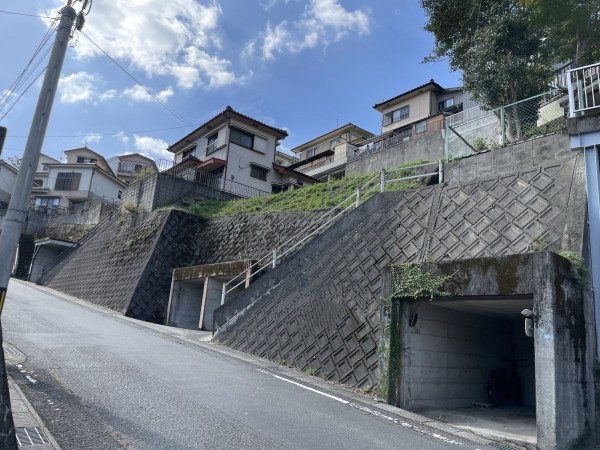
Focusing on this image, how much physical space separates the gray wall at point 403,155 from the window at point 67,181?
110ft

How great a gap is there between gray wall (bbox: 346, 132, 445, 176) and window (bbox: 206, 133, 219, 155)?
13168mm

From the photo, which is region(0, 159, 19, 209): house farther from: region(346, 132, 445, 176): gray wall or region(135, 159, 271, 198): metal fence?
region(346, 132, 445, 176): gray wall

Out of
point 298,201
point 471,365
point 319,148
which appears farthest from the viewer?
point 319,148

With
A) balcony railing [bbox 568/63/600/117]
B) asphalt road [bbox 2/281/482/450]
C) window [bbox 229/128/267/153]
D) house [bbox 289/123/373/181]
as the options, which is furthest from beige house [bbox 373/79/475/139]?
asphalt road [bbox 2/281/482/450]

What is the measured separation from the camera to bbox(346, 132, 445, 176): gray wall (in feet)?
67.0

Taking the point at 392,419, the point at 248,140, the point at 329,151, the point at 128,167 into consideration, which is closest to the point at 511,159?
the point at 392,419

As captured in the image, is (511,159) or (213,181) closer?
(511,159)

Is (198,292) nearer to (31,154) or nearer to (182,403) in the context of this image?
(182,403)

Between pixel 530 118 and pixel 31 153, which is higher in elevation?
pixel 530 118

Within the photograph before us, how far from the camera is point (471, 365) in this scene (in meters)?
9.70

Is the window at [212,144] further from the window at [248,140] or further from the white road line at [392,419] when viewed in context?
the white road line at [392,419]

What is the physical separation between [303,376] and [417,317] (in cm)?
283

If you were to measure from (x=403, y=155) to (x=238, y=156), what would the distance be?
48.3 ft

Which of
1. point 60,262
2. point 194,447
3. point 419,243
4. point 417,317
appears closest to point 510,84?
point 419,243
